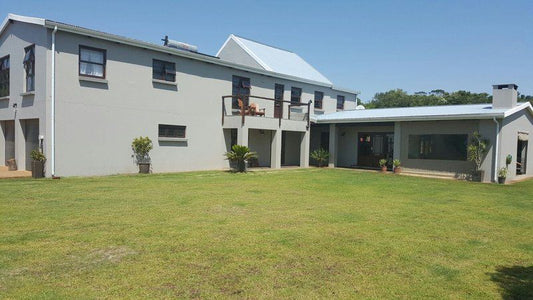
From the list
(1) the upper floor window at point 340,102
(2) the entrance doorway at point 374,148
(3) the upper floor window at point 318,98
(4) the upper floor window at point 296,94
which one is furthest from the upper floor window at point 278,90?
(1) the upper floor window at point 340,102

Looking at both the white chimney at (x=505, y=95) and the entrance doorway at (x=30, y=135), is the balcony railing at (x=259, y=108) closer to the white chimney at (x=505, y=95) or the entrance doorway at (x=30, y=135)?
the entrance doorway at (x=30, y=135)

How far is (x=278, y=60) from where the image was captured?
27156 millimetres

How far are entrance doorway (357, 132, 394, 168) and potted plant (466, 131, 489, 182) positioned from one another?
527 cm

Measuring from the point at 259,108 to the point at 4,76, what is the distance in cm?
1279

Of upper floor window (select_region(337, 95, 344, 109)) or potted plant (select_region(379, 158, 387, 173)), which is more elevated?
upper floor window (select_region(337, 95, 344, 109))

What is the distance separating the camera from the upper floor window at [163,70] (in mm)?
16984

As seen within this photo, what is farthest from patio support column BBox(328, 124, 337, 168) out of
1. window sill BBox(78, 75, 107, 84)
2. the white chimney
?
window sill BBox(78, 75, 107, 84)

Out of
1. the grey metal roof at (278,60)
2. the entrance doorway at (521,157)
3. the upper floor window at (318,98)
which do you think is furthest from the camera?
the upper floor window at (318,98)

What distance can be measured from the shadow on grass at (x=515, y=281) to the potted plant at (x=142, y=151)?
46.2ft

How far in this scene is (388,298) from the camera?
4055mm

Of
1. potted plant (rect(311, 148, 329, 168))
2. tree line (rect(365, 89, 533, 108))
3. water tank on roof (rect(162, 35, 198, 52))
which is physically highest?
tree line (rect(365, 89, 533, 108))

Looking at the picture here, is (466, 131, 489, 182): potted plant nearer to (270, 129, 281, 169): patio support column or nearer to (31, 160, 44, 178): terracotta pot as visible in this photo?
(270, 129, 281, 169): patio support column

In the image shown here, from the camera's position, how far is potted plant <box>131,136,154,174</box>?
16016mm

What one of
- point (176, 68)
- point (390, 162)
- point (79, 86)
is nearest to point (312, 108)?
point (390, 162)
